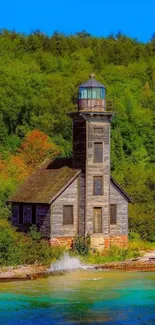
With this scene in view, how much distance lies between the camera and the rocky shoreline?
126 feet

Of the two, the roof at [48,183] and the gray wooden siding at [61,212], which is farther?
the roof at [48,183]

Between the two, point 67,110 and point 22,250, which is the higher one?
point 67,110

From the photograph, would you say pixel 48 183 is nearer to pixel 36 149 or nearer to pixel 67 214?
pixel 67 214

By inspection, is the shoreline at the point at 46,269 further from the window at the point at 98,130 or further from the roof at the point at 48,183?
the window at the point at 98,130

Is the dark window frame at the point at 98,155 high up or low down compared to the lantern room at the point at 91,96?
down

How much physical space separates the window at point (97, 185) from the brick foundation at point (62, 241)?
109 inches

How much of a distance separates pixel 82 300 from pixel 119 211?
13.2 metres

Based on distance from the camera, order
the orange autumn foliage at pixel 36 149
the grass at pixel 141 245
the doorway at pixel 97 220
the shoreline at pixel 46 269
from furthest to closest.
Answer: the orange autumn foliage at pixel 36 149
the grass at pixel 141 245
the doorway at pixel 97 220
the shoreline at pixel 46 269

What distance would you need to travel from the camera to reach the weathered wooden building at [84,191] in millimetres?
44156

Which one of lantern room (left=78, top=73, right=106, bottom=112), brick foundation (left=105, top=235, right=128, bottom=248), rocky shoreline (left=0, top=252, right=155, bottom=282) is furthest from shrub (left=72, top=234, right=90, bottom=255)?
lantern room (left=78, top=73, right=106, bottom=112)

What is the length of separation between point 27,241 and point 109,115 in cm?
782

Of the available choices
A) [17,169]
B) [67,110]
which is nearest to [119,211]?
[17,169]

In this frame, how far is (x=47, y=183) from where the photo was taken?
45.6 metres

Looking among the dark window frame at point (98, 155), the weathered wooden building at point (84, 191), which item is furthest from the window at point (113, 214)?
the dark window frame at point (98, 155)
